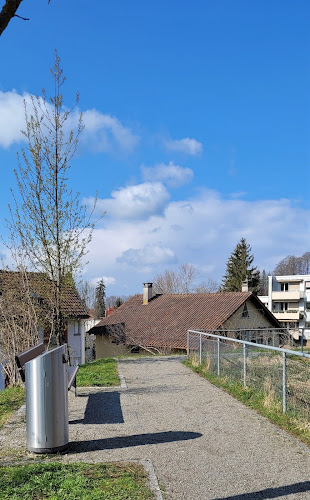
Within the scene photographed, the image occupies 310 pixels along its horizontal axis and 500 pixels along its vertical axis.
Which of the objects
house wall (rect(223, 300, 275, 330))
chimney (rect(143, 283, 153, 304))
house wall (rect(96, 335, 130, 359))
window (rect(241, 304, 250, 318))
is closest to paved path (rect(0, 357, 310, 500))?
house wall (rect(223, 300, 275, 330))

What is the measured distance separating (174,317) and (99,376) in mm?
23603

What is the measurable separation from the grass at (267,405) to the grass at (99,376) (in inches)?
92.3

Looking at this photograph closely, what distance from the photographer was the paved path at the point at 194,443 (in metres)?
4.53

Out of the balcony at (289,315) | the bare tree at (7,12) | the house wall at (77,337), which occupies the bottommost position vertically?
the balcony at (289,315)

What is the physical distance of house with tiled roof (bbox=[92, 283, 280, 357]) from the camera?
32.2 metres

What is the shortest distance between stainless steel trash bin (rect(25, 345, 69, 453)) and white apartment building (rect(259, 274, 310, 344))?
6271 cm

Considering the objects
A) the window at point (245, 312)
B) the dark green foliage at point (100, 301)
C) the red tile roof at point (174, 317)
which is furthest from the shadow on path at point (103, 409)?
the dark green foliage at point (100, 301)

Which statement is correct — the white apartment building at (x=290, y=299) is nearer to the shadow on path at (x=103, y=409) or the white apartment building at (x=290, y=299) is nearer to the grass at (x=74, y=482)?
the shadow on path at (x=103, y=409)

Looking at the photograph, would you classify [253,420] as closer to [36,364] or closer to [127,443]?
[127,443]

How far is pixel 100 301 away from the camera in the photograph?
93812 millimetres

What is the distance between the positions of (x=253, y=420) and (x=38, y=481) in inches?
147

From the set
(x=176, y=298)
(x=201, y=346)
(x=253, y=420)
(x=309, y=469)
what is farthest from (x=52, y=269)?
(x=176, y=298)

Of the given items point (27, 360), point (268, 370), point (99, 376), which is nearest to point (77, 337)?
point (99, 376)

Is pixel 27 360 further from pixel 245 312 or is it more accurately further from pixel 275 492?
pixel 245 312
